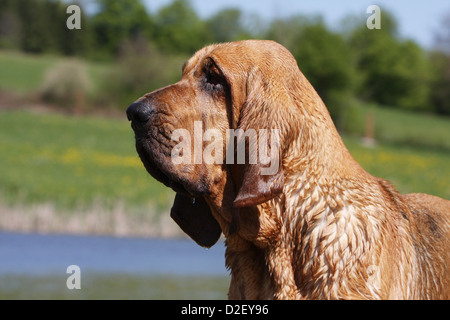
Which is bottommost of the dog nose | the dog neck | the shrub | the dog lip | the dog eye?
the dog neck

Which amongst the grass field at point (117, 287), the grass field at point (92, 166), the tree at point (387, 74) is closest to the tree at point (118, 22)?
the tree at point (387, 74)

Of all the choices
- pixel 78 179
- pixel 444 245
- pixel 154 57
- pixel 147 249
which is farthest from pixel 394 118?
pixel 444 245

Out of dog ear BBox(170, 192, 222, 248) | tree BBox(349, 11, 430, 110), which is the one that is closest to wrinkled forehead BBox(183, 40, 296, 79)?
dog ear BBox(170, 192, 222, 248)

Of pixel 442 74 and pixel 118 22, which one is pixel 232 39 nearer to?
pixel 118 22

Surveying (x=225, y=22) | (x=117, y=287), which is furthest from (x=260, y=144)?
(x=225, y=22)

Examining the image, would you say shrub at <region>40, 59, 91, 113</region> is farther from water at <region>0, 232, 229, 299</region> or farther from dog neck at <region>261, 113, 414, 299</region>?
dog neck at <region>261, 113, 414, 299</region>

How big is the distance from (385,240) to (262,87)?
3.11 ft

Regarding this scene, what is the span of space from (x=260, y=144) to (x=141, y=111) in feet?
2.02

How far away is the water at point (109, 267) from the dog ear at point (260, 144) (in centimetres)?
876

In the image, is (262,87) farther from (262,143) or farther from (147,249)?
(147,249)

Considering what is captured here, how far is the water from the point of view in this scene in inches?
483

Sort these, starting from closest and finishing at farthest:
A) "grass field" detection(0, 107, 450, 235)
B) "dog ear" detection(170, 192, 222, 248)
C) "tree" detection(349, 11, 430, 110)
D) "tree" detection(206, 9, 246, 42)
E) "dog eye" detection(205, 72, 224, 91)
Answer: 1. "dog eye" detection(205, 72, 224, 91)
2. "dog ear" detection(170, 192, 222, 248)
3. "grass field" detection(0, 107, 450, 235)
4. "tree" detection(349, 11, 430, 110)
5. "tree" detection(206, 9, 246, 42)

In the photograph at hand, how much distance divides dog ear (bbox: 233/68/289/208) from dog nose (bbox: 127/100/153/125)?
1.48 ft

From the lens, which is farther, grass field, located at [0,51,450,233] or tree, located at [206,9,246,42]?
tree, located at [206,9,246,42]
